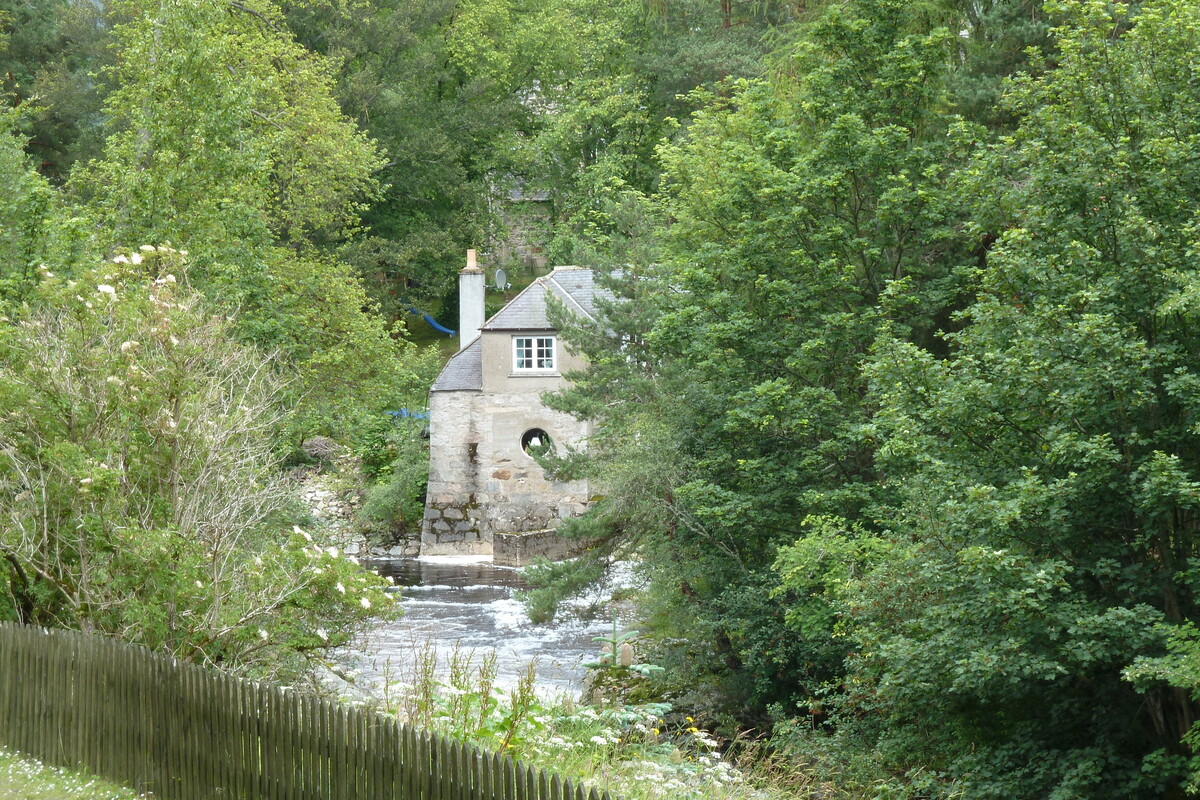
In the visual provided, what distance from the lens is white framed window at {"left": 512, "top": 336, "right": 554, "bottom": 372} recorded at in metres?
36.0

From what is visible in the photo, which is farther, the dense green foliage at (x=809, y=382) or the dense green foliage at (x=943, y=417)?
the dense green foliage at (x=943, y=417)

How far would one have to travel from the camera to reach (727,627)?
756 inches

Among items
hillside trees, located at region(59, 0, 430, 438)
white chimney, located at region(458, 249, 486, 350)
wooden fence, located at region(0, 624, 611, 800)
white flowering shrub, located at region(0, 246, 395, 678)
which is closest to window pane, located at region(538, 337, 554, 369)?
white chimney, located at region(458, 249, 486, 350)

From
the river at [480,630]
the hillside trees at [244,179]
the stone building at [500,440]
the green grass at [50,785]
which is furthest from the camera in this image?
the stone building at [500,440]

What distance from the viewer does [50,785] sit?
9.24 m

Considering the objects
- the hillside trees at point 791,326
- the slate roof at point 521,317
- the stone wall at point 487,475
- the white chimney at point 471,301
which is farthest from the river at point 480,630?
the white chimney at point 471,301

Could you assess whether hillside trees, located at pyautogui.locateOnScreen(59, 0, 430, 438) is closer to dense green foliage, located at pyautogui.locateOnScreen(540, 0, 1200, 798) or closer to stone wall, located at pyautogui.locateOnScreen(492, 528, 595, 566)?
dense green foliage, located at pyautogui.locateOnScreen(540, 0, 1200, 798)

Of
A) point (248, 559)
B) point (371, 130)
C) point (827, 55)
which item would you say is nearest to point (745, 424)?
point (827, 55)

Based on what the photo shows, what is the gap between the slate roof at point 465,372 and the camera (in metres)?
36.4

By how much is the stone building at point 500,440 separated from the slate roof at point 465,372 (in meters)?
0.05

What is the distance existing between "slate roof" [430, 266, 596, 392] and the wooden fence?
25.5m

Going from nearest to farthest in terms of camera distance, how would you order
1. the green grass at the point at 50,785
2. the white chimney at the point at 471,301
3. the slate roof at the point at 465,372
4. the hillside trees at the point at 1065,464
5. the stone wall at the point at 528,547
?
the green grass at the point at 50,785
the hillside trees at the point at 1065,464
the stone wall at the point at 528,547
the slate roof at the point at 465,372
the white chimney at the point at 471,301

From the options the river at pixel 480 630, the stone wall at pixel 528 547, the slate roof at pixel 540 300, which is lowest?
the river at pixel 480 630

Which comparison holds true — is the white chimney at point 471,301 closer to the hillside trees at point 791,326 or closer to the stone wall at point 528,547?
the stone wall at point 528,547
